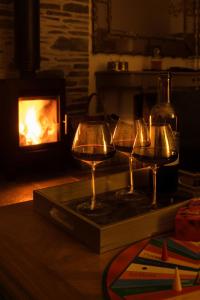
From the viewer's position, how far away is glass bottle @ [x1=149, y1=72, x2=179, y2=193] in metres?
1.17

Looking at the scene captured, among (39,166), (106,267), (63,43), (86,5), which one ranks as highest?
(86,5)

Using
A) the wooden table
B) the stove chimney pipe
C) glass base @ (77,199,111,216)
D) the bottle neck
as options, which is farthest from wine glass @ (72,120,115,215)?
the stove chimney pipe

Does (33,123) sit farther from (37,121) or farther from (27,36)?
(27,36)

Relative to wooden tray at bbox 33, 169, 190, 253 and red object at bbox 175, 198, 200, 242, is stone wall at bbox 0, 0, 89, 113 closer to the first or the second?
A: wooden tray at bbox 33, 169, 190, 253

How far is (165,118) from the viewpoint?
4.13 feet

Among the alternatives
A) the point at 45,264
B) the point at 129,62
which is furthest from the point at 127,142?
the point at 129,62

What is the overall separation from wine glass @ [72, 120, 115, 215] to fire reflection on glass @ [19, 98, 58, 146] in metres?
1.99

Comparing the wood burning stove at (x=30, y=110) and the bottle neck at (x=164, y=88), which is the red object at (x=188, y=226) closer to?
the bottle neck at (x=164, y=88)

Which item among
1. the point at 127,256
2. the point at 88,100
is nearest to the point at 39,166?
the point at 88,100

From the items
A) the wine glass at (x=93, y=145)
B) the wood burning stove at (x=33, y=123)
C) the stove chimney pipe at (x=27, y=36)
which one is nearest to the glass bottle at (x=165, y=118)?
the wine glass at (x=93, y=145)

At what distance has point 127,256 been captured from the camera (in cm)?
84

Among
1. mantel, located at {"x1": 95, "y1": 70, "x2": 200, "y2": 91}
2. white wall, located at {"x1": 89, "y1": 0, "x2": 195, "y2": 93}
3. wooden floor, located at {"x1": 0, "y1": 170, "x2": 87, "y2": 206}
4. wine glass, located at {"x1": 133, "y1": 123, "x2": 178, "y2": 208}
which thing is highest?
white wall, located at {"x1": 89, "y1": 0, "x2": 195, "y2": 93}

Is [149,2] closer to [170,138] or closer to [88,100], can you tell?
[88,100]

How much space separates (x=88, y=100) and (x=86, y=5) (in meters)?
0.87
